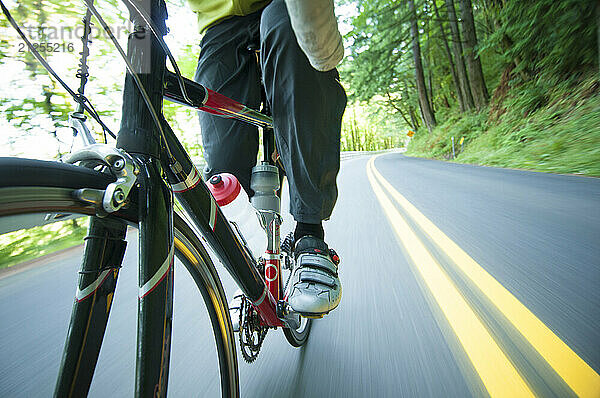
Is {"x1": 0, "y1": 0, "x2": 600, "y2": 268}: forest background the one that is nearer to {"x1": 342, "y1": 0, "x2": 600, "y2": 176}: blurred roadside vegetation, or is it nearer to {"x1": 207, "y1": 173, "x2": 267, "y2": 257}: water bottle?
{"x1": 342, "y1": 0, "x2": 600, "y2": 176}: blurred roadside vegetation

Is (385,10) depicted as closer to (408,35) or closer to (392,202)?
(408,35)

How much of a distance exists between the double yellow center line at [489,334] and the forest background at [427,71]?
1.36 m

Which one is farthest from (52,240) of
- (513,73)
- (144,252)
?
(513,73)

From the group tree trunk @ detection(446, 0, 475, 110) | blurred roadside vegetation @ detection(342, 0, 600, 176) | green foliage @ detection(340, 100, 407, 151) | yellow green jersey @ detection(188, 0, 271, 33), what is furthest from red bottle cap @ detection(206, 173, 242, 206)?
green foliage @ detection(340, 100, 407, 151)

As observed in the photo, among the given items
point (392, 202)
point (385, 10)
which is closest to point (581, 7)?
point (385, 10)

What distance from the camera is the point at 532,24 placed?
7633 mm

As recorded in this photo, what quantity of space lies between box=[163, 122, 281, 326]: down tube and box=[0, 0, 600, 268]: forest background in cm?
16

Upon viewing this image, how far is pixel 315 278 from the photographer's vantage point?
112cm

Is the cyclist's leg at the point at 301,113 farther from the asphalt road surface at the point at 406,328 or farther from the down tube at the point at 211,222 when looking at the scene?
the asphalt road surface at the point at 406,328

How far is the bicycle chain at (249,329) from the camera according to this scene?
1.04 metres

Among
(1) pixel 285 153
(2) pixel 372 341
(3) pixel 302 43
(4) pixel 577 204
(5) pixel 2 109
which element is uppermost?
(5) pixel 2 109

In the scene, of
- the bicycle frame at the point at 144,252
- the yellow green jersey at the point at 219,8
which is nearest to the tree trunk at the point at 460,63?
the yellow green jersey at the point at 219,8

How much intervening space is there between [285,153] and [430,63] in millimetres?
20314

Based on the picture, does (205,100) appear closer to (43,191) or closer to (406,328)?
(43,191)
